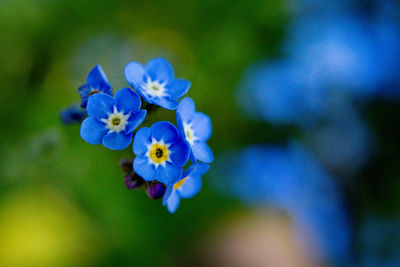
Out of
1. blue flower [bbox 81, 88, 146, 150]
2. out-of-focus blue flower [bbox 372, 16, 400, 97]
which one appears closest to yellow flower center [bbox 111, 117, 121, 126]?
blue flower [bbox 81, 88, 146, 150]

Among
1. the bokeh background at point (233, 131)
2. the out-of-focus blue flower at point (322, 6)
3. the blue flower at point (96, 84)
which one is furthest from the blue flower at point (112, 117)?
the out-of-focus blue flower at point (322, 6)

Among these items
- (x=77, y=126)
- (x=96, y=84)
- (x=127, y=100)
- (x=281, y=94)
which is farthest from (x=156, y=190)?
(x=281, y=94)

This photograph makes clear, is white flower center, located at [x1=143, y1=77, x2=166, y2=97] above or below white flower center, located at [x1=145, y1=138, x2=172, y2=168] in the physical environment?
above

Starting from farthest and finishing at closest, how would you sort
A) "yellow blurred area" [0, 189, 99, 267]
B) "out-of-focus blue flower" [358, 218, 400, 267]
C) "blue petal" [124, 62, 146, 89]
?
"out-of-focus blue flower" [358, 218, 400, 267] < "yellow blurred area" [0, 189, 99, 267] < "blue petal" [124, 62, 146, 89]

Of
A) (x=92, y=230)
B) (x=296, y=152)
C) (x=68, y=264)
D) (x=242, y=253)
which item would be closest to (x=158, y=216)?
(x=92, y=230)

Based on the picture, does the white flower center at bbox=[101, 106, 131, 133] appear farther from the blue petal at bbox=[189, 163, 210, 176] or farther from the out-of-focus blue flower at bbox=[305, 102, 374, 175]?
the out-of-focus blue flower at bbox=[305, 102, 374, 175]

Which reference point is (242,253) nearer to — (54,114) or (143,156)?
(54,114)

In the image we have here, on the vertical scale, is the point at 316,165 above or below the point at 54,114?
above
